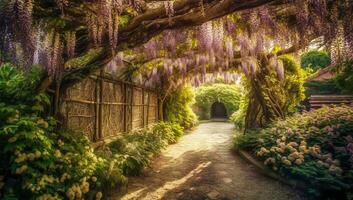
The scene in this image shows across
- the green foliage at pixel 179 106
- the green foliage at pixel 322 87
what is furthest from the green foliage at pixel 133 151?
the green foliage at pixel 322 87

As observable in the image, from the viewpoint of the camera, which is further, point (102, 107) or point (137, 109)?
point (137, 109)

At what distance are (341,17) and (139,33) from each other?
2.87 metres

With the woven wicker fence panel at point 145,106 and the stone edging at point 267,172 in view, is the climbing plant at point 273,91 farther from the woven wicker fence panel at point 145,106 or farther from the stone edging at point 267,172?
the woven wicker fence panel at point 145,106

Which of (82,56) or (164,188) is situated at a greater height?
(82,56)

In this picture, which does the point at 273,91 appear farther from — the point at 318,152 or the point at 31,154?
the point at 31,154

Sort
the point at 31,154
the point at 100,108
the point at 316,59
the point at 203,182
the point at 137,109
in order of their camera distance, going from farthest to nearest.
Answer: the point at 316,59 → the point at 137,109 → the point at 100,108 → the point at 203,182 → the point at 31,154

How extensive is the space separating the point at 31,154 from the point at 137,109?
19.3 feet

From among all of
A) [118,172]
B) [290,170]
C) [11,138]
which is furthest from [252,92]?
[11,138]

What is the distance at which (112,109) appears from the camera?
641 centimetres

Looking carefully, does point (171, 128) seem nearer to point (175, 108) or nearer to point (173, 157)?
point (175, 108)

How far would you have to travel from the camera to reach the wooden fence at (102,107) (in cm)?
457

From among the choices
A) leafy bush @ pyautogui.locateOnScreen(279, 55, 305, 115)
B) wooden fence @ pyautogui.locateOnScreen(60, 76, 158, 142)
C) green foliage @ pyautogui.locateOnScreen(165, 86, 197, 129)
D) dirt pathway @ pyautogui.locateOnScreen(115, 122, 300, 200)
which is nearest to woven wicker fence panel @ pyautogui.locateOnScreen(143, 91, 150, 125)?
wooden fence @ pyautogui.locateOnScreen(60, 76, 158, 142)

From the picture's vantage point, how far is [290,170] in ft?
14.5

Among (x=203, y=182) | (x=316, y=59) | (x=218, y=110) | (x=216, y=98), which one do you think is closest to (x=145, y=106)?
(x=203, y=182)
